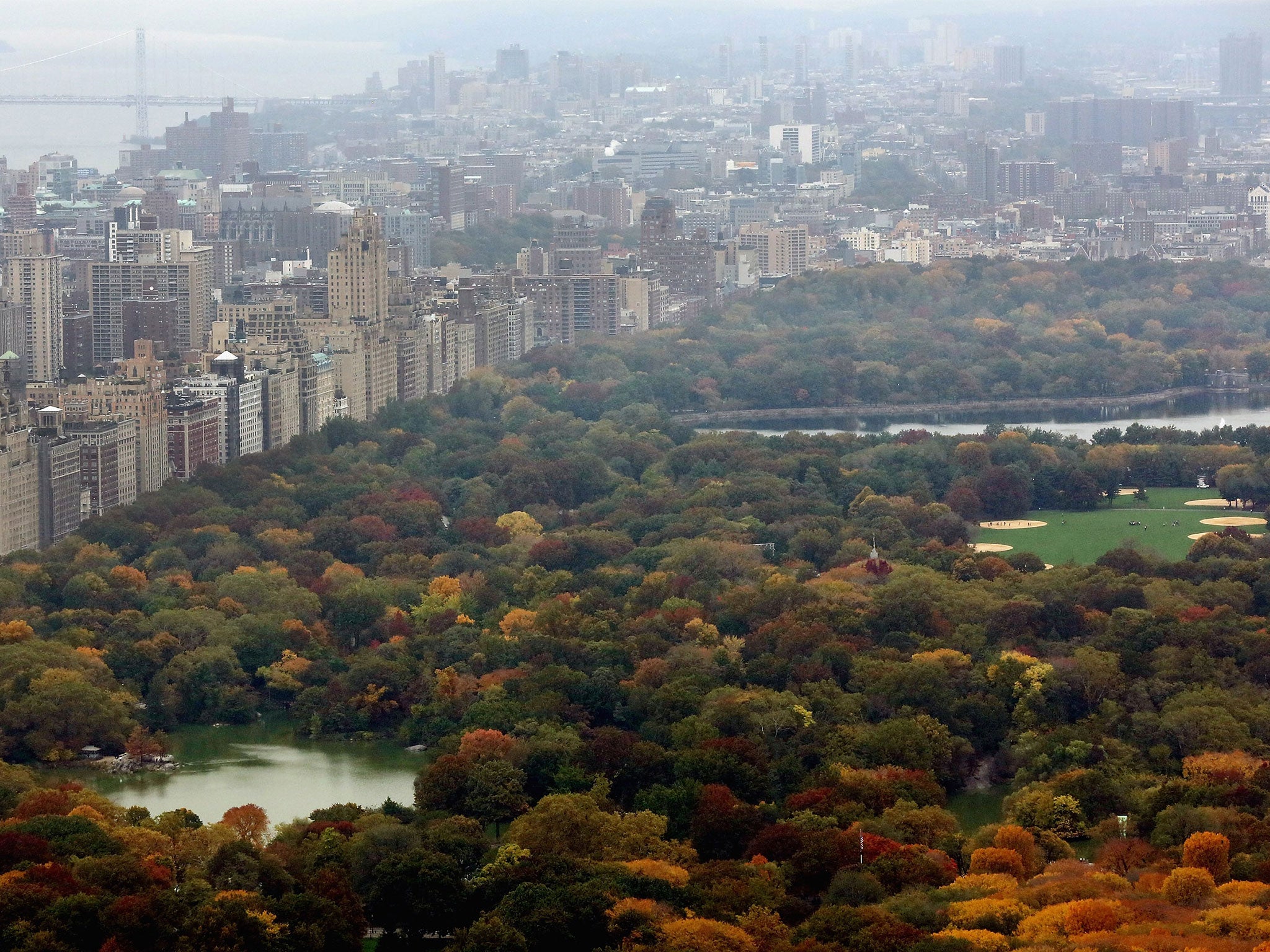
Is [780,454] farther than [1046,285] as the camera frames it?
No

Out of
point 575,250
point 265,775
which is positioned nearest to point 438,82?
point 575,250

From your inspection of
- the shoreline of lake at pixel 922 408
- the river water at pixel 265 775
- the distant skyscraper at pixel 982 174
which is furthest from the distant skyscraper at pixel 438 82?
the river water at pixel 265 775

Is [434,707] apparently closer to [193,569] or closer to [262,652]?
[262,652]

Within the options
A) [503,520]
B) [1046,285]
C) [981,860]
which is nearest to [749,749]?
[981,860]

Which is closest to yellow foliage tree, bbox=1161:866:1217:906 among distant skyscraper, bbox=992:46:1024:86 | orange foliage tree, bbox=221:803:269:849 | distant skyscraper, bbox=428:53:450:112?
orange foliage tree, bbox=221:803:269:849

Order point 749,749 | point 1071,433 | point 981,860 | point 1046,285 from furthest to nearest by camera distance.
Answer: point 1046,285
point 1071,433
point 749,749
point 981,860
